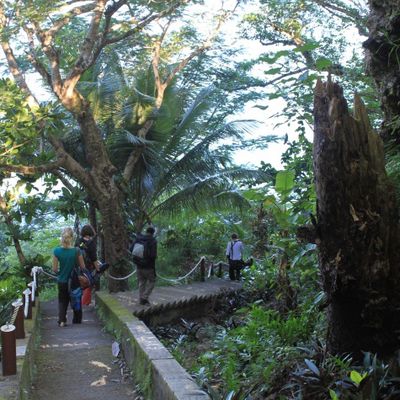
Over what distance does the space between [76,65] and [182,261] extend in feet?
26.8

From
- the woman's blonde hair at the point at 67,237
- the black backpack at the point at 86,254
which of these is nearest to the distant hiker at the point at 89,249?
the black backpack at the point at 86,254

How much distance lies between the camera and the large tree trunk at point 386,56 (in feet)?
17.4

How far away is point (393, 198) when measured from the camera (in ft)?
14.2

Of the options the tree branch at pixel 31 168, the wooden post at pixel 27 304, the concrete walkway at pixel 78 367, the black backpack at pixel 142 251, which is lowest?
the concrete walkway at pixel 78 367

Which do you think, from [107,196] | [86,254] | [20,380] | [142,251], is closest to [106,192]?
[107,196]

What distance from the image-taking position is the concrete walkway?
6.19 metres

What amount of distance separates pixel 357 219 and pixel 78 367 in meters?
4.39

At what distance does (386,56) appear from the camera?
546 centimetres

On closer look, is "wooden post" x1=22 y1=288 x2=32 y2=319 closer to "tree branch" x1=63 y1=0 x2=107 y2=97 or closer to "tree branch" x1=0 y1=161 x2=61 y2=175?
"tree branch" x1=0 y1=161 x2=61 y2=175

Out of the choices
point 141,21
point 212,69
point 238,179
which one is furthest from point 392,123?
point 212,69

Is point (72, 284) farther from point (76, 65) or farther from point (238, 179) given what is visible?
point (238, 179)

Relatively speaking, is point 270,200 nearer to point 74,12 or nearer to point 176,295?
point 176,295

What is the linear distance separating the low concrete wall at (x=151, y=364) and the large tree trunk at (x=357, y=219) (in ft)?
4.50

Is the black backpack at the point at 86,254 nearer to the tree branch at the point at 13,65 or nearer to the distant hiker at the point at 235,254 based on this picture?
the tree branch at the point at 13,65
